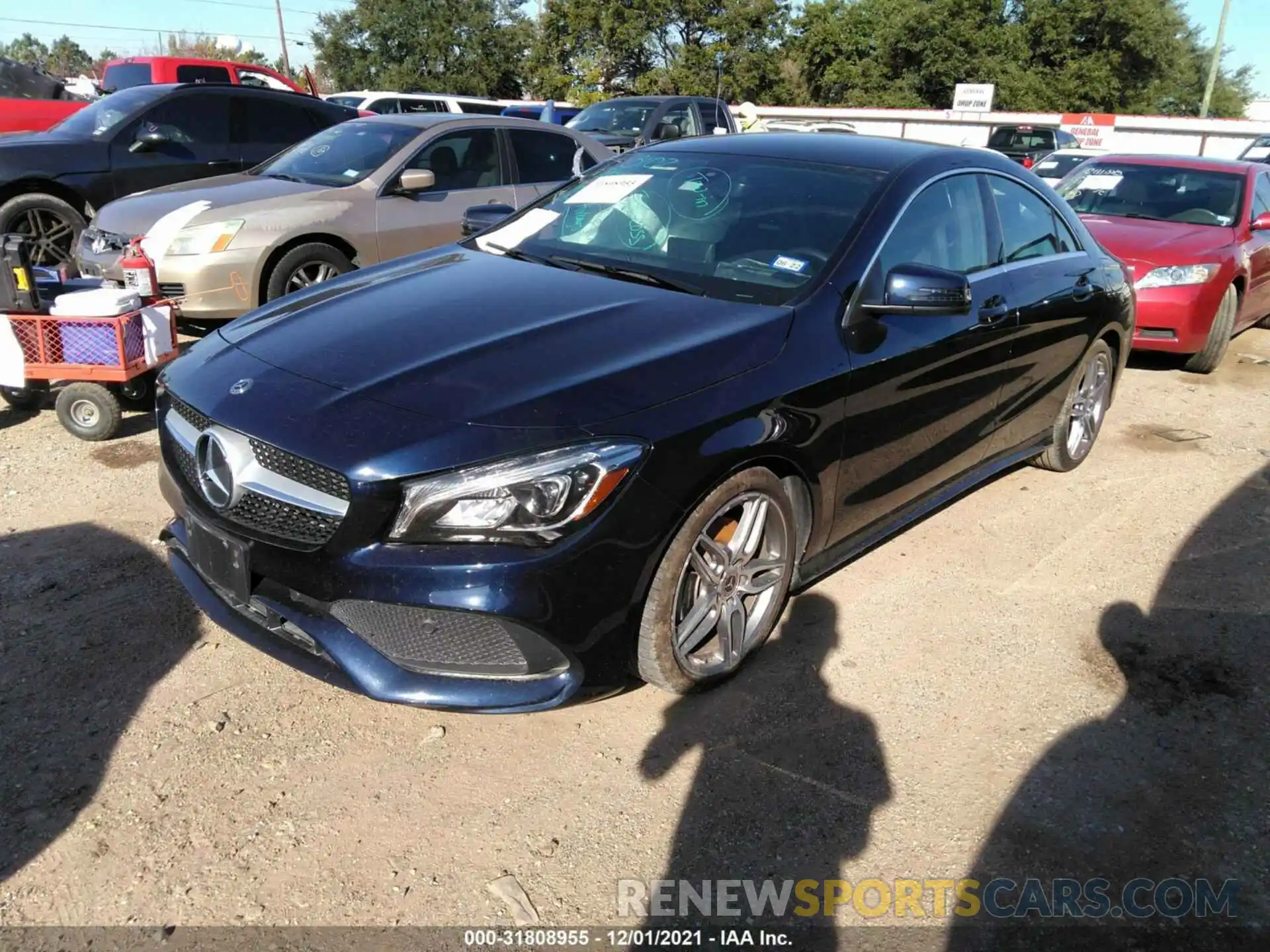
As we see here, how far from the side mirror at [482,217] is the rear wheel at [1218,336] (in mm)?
5519

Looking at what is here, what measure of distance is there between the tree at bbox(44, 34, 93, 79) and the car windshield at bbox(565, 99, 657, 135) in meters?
71.3

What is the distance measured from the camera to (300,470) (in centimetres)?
253

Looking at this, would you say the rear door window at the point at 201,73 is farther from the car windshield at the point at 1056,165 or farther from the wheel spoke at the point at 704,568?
the wheel spoke at the point at 704,568

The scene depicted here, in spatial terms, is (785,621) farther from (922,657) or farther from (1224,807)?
(1224,807)

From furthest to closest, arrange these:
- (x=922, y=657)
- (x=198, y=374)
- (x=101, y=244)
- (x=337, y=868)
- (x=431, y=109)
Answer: (x=431, y=109), (x=101, y=244), (x=922, y=657), (x=198, y=374), (x=337, y=868)

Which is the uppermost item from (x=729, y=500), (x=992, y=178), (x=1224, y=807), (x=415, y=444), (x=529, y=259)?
(x=992, y=178)

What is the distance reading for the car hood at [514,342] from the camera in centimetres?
262

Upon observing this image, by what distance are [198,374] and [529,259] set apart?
4.36 ft

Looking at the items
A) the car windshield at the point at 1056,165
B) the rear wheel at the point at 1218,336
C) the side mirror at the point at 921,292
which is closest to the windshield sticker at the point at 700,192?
the side mirror at the point at 921,292

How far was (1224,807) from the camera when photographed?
9.09 feet

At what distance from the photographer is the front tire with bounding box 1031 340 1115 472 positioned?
495 cm

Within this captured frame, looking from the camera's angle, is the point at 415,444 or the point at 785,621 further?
the point at 785,621

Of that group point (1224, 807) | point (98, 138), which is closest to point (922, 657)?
point (1224, 807)

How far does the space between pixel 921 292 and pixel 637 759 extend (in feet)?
5.73
